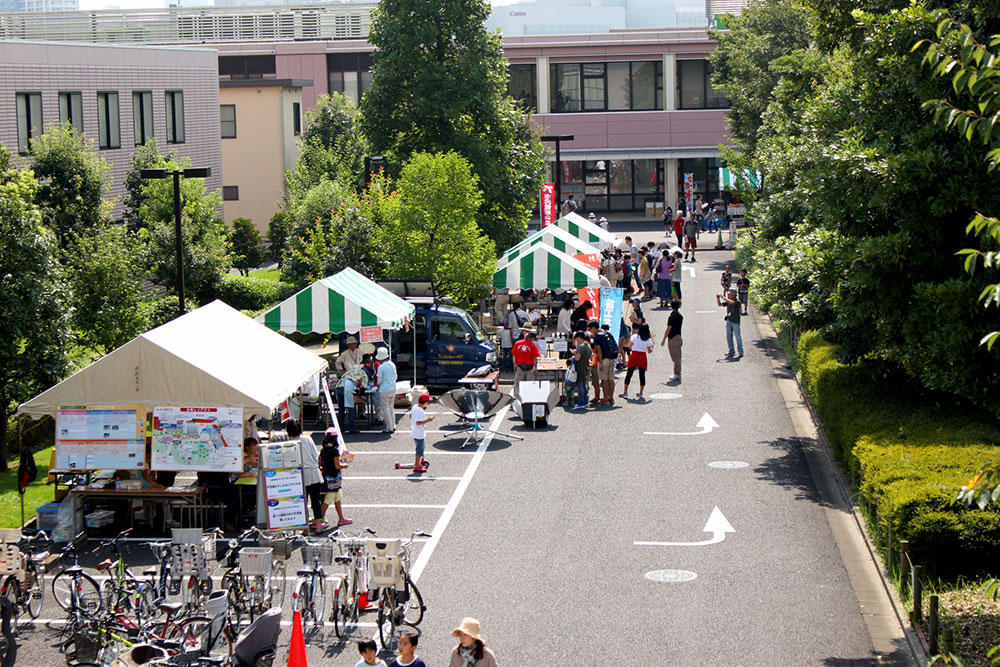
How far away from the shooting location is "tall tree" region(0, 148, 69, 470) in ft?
67.9

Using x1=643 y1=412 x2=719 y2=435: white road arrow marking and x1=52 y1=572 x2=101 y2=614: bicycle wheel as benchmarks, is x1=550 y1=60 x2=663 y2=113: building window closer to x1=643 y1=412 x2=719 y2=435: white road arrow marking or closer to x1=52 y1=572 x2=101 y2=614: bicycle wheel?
x1=643 y1=412 x2=719 y2=435: white road arrow marking

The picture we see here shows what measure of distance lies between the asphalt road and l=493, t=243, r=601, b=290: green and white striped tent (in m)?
5.96

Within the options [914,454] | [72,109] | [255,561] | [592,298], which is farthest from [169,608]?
[72,109]

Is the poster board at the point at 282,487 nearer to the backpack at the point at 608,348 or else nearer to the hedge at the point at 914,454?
the hedge at the point at 914,454

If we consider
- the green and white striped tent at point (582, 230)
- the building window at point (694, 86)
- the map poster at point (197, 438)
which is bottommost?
the map poster at point (197, 438)

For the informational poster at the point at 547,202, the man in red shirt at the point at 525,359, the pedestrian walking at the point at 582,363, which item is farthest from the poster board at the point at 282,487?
the informational poster at the point at 547,202

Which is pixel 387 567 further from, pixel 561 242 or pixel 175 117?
pixel 175 117

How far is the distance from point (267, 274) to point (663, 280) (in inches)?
880

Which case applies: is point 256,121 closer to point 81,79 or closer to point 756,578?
point 81,79

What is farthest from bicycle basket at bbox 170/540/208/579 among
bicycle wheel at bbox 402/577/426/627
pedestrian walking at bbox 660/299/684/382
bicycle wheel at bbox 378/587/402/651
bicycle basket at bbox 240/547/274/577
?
pedestrian walking at bbox 660/299/684/382

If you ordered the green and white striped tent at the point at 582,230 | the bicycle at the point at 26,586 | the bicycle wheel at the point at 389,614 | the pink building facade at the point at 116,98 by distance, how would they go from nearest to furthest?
the bicycle wheel at the point at 389,614 < the bicycle at the point at 26,586 < the pink building facade at the point at 116,98 < the green and white striped tent at the point at 582,230

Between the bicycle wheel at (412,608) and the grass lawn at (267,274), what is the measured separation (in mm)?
38297

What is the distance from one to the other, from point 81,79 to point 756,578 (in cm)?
3092

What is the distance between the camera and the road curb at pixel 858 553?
12547 millimetres
